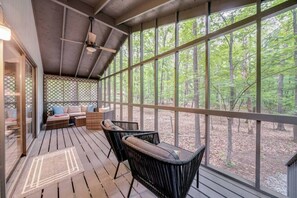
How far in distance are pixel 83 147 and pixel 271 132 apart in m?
3.85

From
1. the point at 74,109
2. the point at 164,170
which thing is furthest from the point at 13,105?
the point at 74,109

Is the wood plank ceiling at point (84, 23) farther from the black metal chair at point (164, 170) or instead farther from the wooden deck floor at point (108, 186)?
the wooden deck floor at point (108, 186)

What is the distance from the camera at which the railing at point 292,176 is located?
1600mm

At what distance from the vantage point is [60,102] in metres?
8.12

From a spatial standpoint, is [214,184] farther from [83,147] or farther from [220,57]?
[83,147]

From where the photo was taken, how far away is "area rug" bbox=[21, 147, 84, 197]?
7.09 feet

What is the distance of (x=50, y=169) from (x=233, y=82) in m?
3.61

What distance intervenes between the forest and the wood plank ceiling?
27.9 inches

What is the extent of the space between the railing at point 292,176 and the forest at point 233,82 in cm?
31

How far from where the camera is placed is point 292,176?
1.65 m

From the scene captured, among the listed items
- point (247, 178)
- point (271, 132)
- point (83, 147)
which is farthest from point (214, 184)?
point (83, 147)

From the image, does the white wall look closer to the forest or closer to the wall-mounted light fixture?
the wall-mounted light fixture

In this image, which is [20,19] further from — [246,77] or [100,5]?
[246,77]

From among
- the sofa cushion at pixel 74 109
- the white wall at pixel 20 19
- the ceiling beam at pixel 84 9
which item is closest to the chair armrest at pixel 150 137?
the white wall at pixel 20 19
